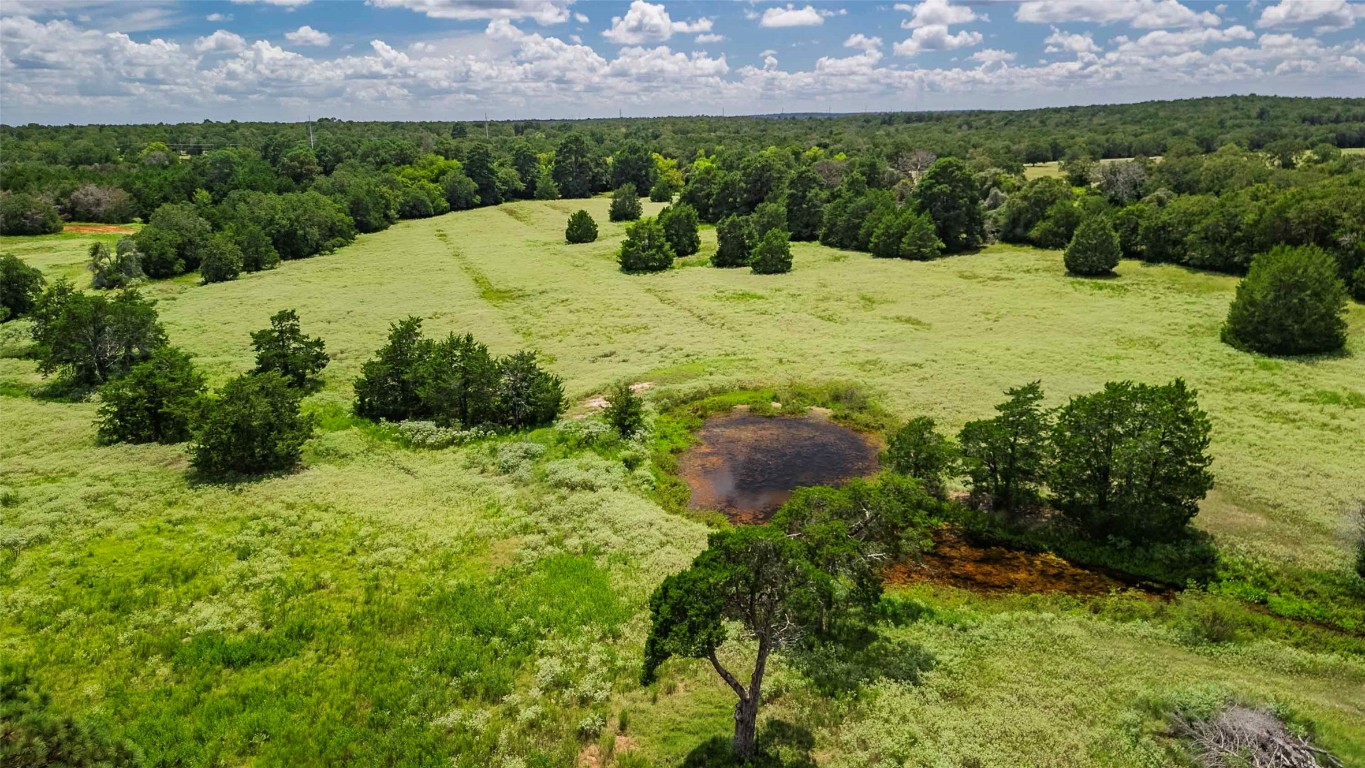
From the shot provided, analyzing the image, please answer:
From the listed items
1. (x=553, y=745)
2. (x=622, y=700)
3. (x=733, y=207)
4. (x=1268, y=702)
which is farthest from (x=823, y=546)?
(x=733, y=207)

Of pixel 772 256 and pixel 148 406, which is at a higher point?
pixel 772 256

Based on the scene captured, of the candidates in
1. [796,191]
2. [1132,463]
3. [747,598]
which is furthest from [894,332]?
[796,191]

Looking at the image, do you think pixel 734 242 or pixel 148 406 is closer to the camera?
pixel 148 406

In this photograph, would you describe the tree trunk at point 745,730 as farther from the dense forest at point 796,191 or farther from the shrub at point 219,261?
the shrub at point 219,261

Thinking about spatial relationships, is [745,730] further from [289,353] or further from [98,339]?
[98,339]

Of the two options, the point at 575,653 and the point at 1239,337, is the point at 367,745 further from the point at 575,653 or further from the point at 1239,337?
the point at 1239,337

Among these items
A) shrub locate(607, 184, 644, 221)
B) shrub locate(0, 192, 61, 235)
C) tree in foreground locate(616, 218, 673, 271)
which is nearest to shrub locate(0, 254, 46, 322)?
shrub locate(0, 192, 61, 235)
